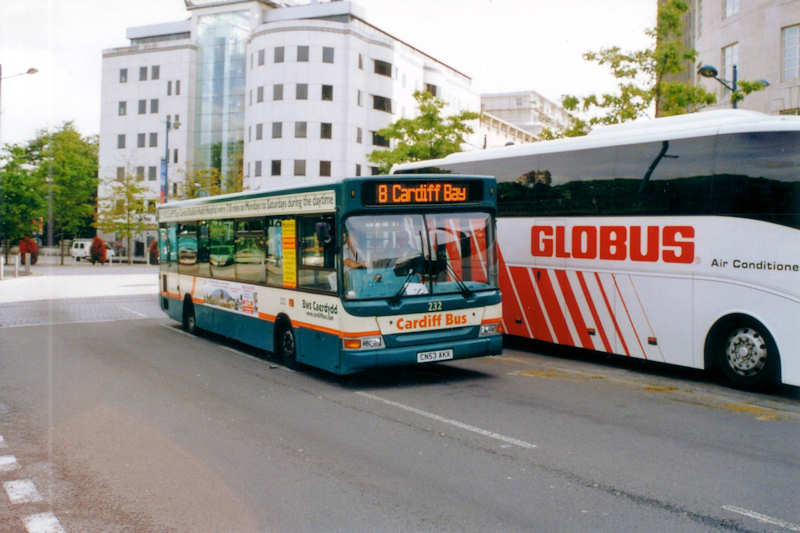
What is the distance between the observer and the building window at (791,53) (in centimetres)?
2873

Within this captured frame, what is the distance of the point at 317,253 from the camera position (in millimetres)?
10844

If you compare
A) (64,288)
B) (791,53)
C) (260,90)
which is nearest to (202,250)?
(64,288)

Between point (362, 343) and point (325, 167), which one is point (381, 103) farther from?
point (362, 343)

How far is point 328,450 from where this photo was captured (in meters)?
7.27

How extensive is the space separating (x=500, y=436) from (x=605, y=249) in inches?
212

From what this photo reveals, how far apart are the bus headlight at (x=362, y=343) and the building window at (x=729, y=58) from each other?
27.0 m

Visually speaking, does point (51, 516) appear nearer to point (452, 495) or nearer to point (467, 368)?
point (452, 495)

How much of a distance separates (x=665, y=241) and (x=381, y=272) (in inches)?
166

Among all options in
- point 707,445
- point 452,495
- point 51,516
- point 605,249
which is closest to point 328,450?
point 452,495

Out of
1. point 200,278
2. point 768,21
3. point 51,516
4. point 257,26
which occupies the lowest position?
point 51,516

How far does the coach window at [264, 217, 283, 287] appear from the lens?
12.1 meters

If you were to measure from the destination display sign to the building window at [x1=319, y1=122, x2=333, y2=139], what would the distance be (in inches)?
2163

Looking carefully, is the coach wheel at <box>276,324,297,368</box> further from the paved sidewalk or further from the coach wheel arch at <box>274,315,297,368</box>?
the paved sidewalk

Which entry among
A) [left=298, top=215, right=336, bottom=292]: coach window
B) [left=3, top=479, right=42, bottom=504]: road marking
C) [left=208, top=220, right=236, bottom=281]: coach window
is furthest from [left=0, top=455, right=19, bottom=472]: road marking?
[left=208, top=220, right=236, bottom=281]: coach window
